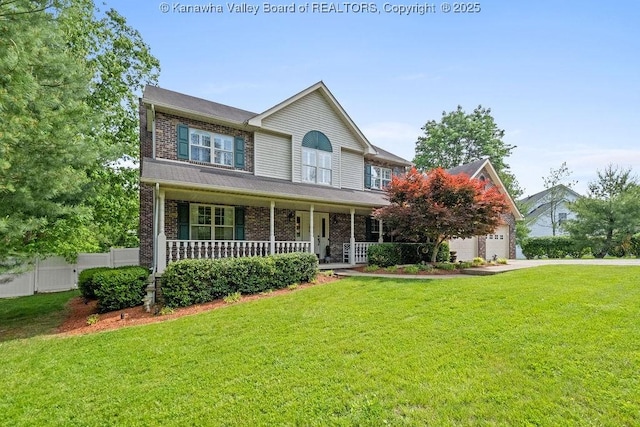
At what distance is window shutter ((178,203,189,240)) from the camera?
1158cm

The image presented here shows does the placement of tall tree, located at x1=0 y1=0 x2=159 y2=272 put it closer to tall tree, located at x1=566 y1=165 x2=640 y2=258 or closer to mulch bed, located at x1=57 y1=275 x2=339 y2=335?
mulch bed, located at x1=57 y1=275 x2=339 y2=335

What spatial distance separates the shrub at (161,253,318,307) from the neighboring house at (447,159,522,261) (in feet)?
38.2

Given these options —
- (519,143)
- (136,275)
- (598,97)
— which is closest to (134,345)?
(136,275)

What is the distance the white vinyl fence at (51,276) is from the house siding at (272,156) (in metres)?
8.63

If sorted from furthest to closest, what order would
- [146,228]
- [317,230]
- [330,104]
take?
[330,104], [317,230], [146,228]

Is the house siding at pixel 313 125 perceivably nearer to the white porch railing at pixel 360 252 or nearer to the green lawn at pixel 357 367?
the white porch railing at pixel 360 252

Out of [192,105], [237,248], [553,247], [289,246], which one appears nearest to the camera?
[237,248]

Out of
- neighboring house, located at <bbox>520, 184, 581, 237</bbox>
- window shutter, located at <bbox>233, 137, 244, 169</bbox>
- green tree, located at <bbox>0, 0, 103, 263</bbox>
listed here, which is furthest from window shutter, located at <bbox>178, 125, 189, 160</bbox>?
neighboring house, located at <bbox>520, 184, 581, 237</bbox>

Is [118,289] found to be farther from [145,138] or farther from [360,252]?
[360,252]

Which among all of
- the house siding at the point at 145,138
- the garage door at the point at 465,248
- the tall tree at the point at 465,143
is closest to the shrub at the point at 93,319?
the house siding at the point at 145,138

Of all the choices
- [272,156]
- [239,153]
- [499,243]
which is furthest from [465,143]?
[239,153]

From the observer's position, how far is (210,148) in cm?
1277

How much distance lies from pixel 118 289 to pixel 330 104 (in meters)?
11.9

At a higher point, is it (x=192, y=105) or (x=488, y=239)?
(x=192, y=105)
